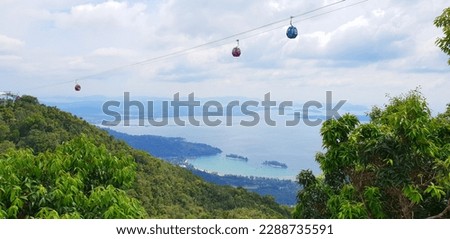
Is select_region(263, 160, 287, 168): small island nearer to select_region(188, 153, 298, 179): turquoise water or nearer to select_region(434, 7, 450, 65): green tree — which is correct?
select_region(188, 153, 298, 179): turquoise water

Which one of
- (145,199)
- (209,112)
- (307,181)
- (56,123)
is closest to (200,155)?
(56,123)

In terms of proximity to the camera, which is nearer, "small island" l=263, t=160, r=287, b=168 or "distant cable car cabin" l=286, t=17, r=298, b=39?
"distant cable car cabin" l=286, t=17, r=298, b=39

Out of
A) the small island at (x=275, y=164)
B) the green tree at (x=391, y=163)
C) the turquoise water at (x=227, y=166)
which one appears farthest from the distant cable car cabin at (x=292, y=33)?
the small island at (x=275, y=164)

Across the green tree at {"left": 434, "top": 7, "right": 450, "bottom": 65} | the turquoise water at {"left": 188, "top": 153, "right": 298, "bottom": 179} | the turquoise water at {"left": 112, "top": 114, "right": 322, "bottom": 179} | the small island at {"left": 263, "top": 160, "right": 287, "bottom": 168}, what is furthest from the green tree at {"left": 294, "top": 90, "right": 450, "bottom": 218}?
the small island at {"left": 263, "top": 160, "right": 287, "bottom": 168}

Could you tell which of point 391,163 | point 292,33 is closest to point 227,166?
point 292,33

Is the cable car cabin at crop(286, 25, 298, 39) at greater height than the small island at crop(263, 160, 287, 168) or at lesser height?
greater

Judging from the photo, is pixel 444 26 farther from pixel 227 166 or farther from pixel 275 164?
pixel 227 166

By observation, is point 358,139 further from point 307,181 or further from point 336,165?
point 307,181

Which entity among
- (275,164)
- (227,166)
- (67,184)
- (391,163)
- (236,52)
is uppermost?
(236,52)
